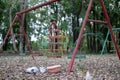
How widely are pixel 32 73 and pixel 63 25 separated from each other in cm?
1648

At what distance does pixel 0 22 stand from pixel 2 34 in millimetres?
1472

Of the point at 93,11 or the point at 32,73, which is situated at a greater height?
the point at 93,11

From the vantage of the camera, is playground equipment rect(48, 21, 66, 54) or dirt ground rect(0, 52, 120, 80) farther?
playground equipment rect(48, 21, 66, 54)

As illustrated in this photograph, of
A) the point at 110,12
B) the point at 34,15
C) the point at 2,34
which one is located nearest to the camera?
the point at 110,12

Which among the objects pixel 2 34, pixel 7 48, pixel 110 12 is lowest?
pixel 7 48

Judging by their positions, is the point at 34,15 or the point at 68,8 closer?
the point at 68,8

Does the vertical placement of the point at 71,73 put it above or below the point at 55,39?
below

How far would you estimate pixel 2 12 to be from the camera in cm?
1931

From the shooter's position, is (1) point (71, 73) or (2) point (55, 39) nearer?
(1) point (71, 73)

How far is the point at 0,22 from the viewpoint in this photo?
1991cm

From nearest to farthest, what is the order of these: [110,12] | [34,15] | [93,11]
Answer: [110,12], [93,11], [34,15]

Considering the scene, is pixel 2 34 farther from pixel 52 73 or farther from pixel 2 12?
pixel 52 73

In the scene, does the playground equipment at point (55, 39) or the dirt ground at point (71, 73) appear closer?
the dirt ground at point (71, 73)

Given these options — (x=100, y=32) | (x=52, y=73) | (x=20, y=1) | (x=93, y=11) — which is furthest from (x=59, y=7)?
(x=52, y=73)
